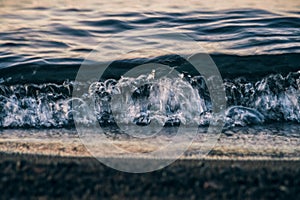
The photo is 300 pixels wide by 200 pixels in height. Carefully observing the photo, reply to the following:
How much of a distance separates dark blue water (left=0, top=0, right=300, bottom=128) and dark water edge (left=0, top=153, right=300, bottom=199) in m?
1.93

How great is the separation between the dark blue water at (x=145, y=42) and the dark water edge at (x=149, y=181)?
1930mm

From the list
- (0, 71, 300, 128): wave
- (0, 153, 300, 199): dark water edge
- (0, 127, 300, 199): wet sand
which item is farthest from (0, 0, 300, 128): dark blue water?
(0, 153, 300, 199): dark water edge

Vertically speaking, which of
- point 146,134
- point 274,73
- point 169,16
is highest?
point 169,16

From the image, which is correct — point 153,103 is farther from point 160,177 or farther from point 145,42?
point 160,177

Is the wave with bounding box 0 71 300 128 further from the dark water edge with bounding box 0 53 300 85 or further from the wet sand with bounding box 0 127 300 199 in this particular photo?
the wet sand with bounding box 0 127 300 199

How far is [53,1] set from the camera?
10.9 metres

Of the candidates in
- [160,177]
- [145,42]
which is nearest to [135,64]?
[145,42]

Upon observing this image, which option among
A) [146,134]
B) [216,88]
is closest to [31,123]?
[146,134]

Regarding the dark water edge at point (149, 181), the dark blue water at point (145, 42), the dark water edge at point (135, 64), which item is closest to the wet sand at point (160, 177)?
the dark water edge at point (149, 181)

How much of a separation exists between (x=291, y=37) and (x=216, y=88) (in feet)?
7.25

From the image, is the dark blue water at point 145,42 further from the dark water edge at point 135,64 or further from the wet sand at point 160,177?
the wet sand at point 160,177

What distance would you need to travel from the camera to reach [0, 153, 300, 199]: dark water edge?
399cm

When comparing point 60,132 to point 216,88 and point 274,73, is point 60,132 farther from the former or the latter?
point 274,73

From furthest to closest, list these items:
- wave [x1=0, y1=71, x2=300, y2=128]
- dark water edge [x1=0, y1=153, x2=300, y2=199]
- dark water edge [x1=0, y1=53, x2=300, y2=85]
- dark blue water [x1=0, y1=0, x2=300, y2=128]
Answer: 1. dark water edge [x1=0, y1=53, x2=300, y2=85]
2. dark blue water [x1=0, y1=0, x2=300, y2=128]
3. wave [x1=0, y1=71, x2=300, y2=128]
4. dark water edge [x1=0, y1=153, x2=300, y2=199]
